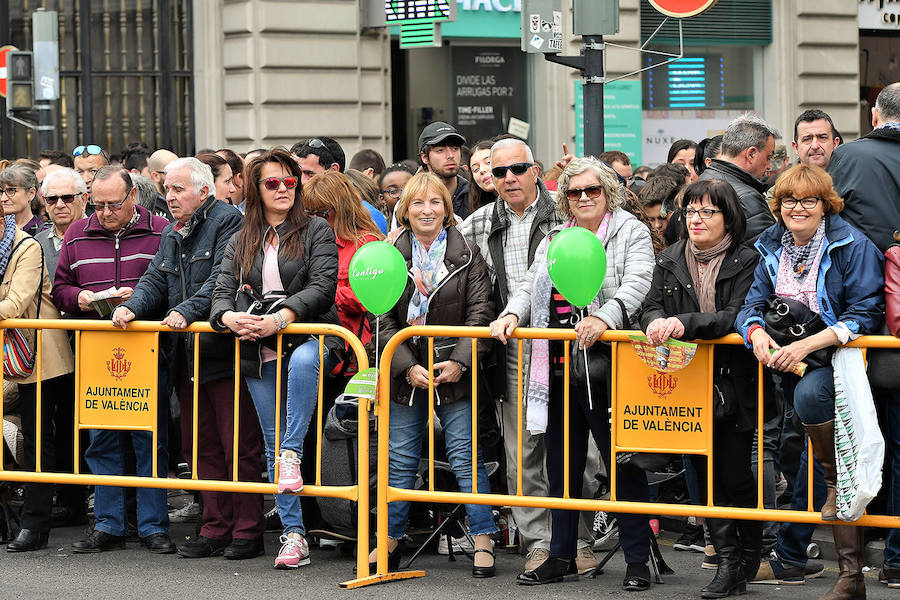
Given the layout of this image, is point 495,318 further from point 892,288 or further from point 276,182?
point 892,288

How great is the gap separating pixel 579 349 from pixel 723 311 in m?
0.70

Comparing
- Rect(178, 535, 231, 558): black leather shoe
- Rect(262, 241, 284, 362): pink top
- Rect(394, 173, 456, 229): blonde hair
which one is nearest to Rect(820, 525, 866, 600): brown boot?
Rect(394, 173, 456, 229): blonde hair

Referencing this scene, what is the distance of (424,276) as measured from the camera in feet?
23.3

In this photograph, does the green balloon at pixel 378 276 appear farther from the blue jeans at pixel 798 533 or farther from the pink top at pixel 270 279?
the blue jeans at pixel 798 533

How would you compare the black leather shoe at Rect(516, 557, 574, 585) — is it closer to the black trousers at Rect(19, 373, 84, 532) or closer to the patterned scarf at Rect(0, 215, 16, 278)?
the black trousers at Rect(19, 373, 84, 532)

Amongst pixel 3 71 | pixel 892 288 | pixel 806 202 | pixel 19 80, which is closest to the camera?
pixel 892 288

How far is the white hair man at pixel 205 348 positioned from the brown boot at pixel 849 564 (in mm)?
3060

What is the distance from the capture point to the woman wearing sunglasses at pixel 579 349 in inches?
261

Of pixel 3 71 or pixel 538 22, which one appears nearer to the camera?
pixel 538 22

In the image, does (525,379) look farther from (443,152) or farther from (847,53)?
(847,53)

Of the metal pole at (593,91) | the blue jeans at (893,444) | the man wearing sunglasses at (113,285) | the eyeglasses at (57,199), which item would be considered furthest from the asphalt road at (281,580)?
the metal pole at (593,91)

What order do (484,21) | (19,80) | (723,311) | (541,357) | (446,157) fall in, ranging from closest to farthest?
(723,311) → (541,357) → (446,157) → (19,80) → (484,21)

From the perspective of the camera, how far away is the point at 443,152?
9.10 m

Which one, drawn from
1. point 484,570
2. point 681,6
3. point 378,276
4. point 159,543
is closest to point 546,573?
point 484,570
